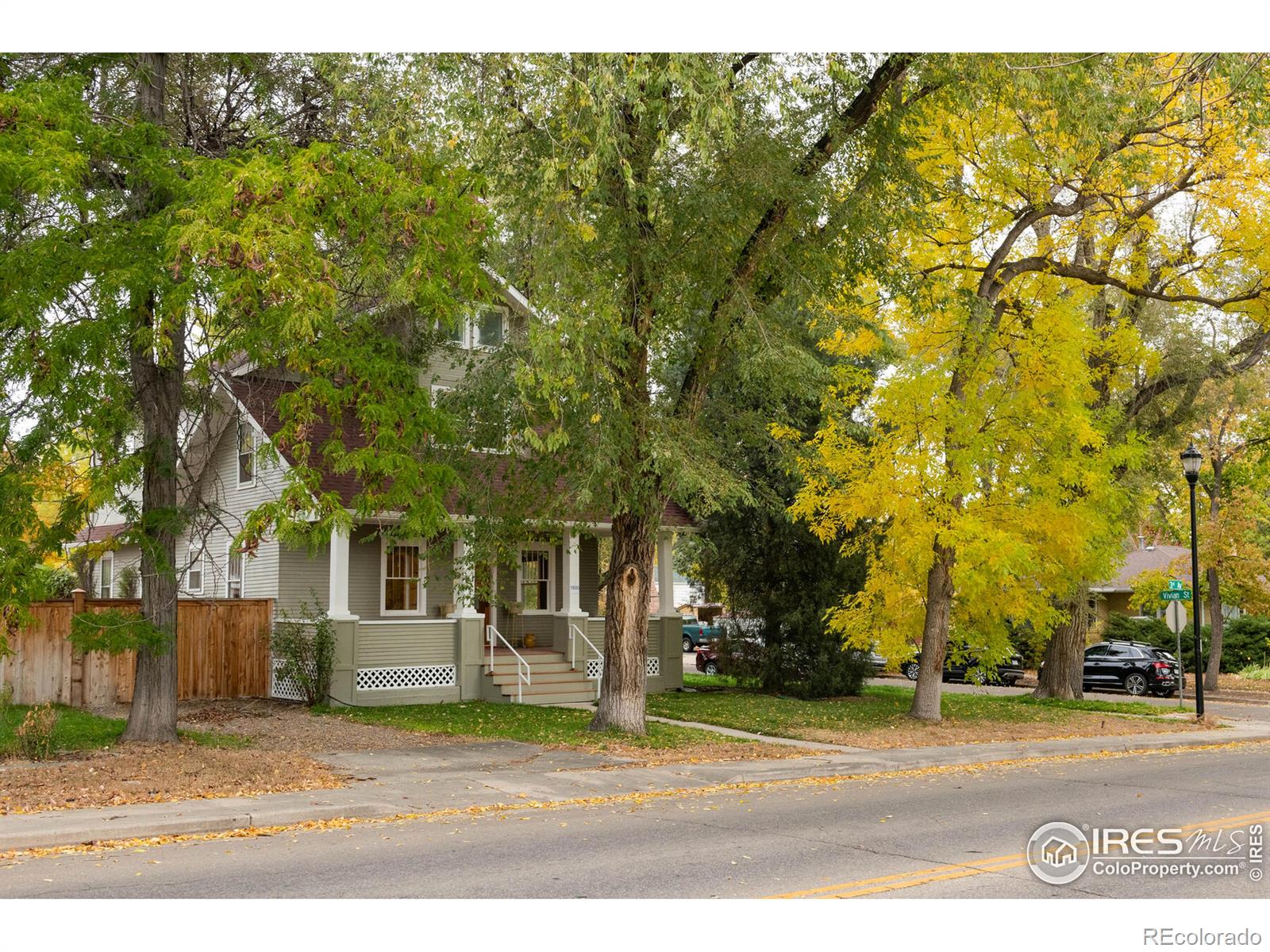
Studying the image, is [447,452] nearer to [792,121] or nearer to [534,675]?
[792,121]

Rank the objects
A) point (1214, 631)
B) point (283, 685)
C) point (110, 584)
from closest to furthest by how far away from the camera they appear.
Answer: point (283, 685) → point (110, 584) → point (1214, 631)

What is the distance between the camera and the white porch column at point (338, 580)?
22.0 meters

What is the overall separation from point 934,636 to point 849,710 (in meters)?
3.09

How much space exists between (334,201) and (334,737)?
344 inches

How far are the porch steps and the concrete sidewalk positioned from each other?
20.8ft

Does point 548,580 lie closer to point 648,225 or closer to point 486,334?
point 486,334

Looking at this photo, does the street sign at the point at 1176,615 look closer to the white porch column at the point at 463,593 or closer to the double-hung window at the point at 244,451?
the white porch column at the point at 463,593

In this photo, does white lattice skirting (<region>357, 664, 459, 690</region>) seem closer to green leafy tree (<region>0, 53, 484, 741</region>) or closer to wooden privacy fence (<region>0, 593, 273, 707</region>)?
wooden privacy fence (<region>0, 593, 273, 707</region>)

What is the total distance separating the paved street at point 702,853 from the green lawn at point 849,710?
21.7 feet

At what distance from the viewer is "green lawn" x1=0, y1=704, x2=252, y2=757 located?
14.8m

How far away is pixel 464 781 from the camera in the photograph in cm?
1341

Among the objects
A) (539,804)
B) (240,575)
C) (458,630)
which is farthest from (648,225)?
(240,575)

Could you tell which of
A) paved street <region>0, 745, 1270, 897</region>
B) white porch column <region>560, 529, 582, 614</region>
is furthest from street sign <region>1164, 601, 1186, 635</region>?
white porch column <region>560, 529, 582, 614</region>

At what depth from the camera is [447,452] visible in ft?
54.3
